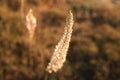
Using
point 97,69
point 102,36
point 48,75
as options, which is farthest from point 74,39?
point 48,75

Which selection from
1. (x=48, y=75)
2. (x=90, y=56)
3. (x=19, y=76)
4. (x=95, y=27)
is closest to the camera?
(x=48, y=75)

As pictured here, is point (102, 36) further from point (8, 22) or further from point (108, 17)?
point (8, 22)

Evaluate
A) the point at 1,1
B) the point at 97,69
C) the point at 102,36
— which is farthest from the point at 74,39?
the point at 1,1

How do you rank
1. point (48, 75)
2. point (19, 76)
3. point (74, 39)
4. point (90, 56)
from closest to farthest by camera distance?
1. point (48, 75)
2. point (19, 76)
3. point (90, 56)
4. point (74, 39)

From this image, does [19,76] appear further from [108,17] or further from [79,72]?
[108,17]

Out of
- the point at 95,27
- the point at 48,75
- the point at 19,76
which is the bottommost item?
the point at 48,75

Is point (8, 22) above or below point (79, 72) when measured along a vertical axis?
above

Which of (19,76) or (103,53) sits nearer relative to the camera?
(19,76)
